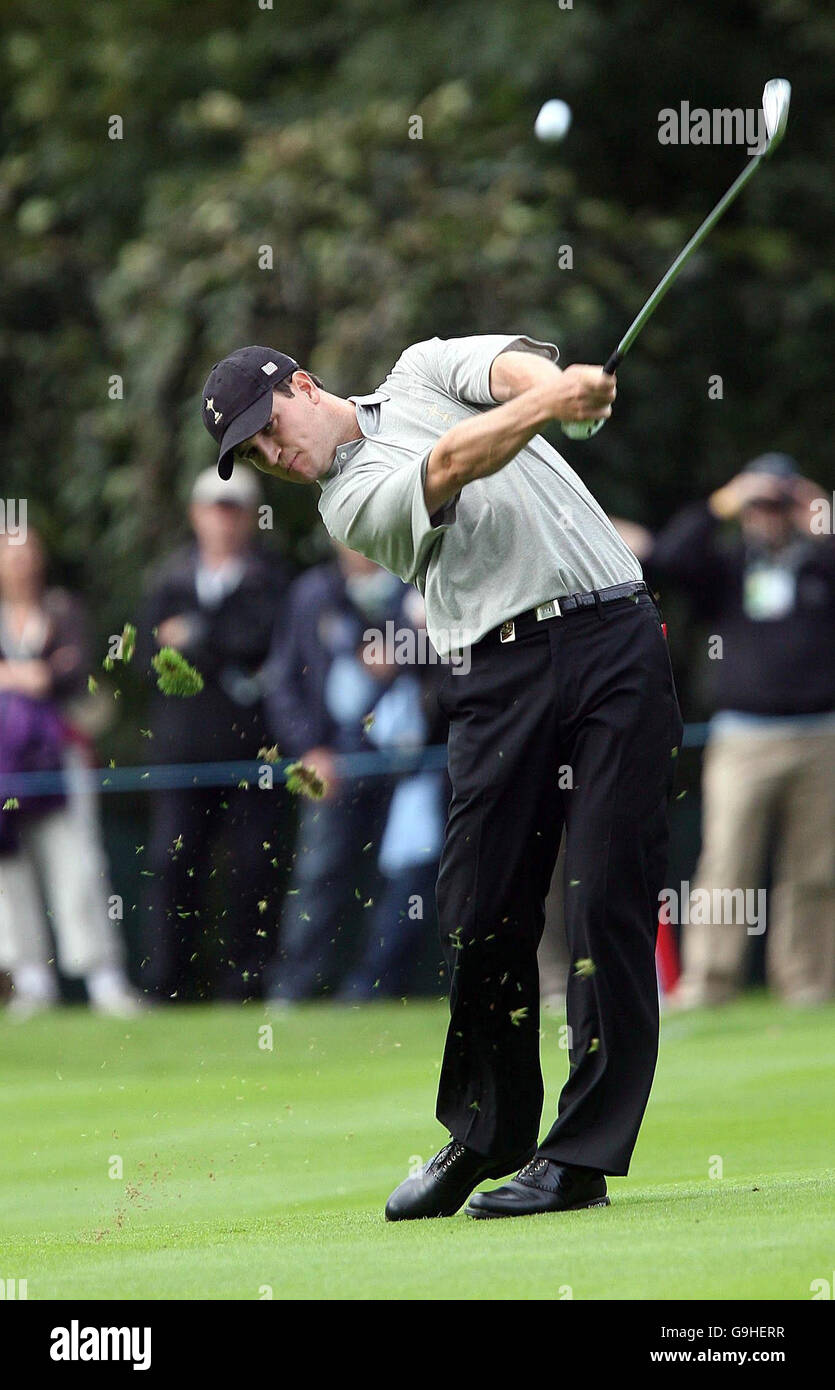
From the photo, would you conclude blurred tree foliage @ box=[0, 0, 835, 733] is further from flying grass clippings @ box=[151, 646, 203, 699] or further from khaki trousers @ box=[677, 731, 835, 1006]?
flying grass clippings @ box=[151, 646, 203, 699]

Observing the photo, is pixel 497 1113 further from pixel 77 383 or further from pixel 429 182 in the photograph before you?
pixel 77 383

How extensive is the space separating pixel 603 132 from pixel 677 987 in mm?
6024

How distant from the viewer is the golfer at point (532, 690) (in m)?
5.58

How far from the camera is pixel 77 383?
15.5 meters

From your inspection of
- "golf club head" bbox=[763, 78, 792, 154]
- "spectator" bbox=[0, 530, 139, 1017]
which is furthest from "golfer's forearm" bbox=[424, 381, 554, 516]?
"spectator" bbox=[0, 530, 139, 1017]

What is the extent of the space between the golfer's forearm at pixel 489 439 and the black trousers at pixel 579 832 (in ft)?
1.87

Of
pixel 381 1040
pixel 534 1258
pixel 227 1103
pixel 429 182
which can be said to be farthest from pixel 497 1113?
pixel 429 182

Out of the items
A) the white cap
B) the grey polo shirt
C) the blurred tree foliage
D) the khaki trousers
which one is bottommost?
the khaki trousers

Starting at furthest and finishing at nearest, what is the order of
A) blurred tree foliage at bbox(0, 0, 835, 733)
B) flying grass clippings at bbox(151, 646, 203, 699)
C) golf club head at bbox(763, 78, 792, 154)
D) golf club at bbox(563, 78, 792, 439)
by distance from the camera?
blurred tree foliage at bbox(0, 0, 835, 733) → flying grass clippings at bbox(151, 646, 203, 699) → golf club head at bbox(763, 78, 792, 154) → golf club at bbox(563, 78, 792, 439)

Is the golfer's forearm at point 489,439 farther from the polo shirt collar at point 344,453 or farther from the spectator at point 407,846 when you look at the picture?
the spectator at point 407,846

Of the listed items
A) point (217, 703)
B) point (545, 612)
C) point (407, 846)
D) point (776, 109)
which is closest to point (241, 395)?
point (545, 612)

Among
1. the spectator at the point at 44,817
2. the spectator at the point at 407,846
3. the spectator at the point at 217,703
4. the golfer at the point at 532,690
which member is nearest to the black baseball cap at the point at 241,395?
the golfer at the point at 532,690

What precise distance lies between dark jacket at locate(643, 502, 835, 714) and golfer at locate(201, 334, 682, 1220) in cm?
572

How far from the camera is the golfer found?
5.58 meters
